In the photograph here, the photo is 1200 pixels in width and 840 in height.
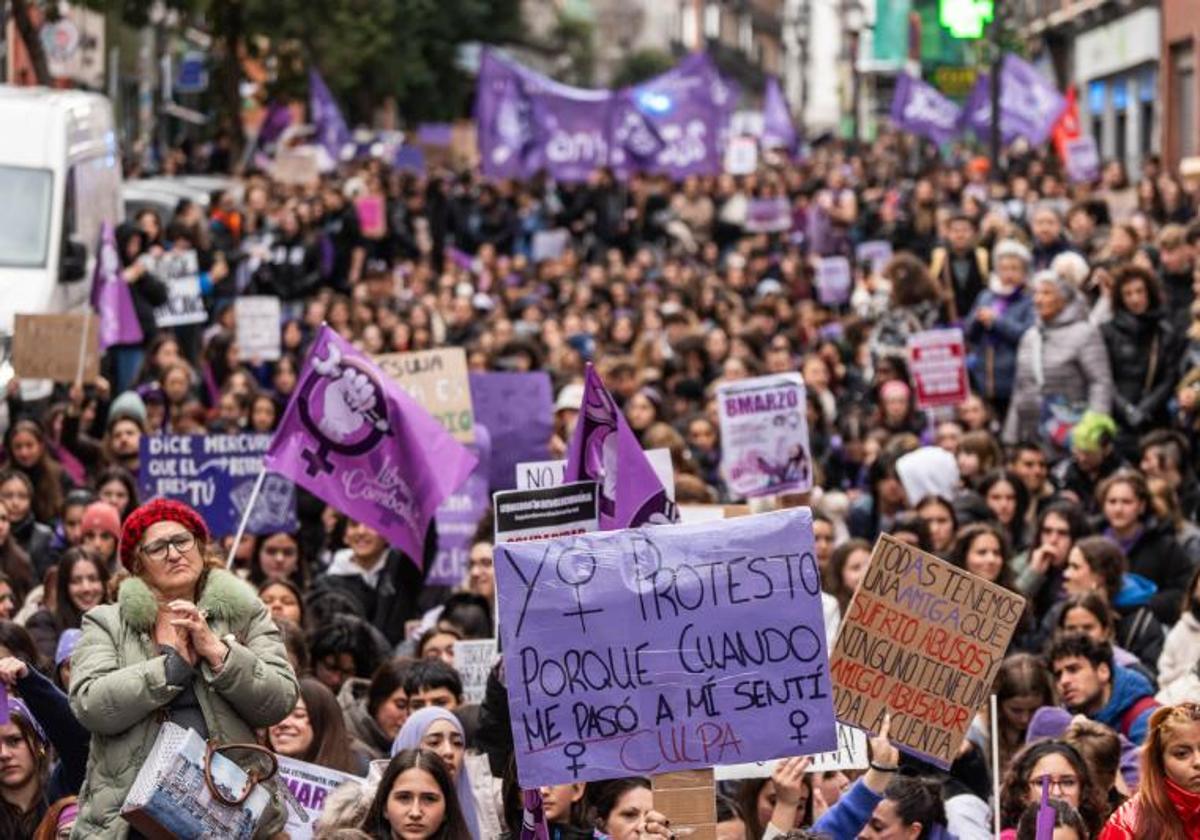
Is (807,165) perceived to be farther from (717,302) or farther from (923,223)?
(717,302)

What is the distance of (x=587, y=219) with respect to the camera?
3266 centimetres

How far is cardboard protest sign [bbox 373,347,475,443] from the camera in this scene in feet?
45.3

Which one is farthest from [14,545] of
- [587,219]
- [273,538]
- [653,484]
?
[587,219]

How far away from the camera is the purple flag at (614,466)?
8.75 m

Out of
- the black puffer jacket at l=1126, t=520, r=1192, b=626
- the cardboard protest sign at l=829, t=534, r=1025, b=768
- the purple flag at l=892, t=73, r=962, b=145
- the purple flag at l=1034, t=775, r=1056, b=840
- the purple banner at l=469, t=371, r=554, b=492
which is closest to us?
the purple flag at l=1034, t=775, r=1056, b=840

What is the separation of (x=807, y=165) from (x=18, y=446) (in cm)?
3107

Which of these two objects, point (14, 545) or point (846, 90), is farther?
point (846, 90)

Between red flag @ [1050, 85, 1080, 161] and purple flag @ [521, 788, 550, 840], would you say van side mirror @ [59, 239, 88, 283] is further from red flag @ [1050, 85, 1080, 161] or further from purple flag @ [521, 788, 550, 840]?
red flag @ [1050, 85, 1080, 161]

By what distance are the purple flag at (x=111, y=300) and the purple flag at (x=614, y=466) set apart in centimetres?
924

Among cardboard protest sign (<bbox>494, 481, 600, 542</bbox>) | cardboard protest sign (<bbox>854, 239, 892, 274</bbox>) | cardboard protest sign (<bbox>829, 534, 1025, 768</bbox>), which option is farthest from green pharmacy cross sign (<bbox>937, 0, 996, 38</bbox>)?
cardboard protest sign (<bbox>829, 534, 1025, 768</bbox>)

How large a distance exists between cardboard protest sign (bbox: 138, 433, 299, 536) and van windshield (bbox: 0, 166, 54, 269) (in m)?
4.60

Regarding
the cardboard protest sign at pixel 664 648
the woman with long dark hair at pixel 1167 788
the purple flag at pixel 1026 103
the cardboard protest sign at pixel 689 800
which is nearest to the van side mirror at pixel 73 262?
the cardboard protest sign at pixel 664 648

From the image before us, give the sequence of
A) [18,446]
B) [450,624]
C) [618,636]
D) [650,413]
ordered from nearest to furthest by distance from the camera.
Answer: [618,636], [450,624], [18,446], [650,413]

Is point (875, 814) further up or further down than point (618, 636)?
further down
